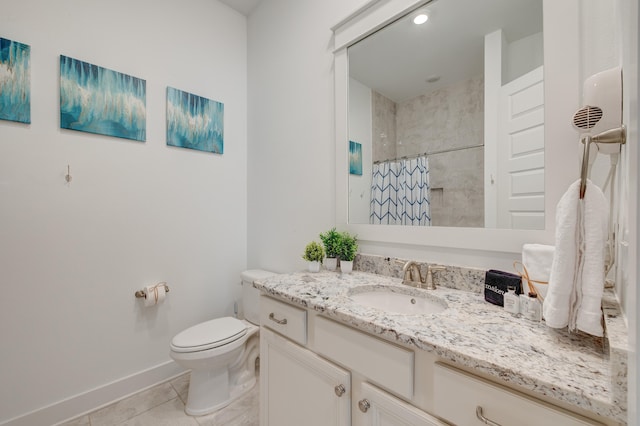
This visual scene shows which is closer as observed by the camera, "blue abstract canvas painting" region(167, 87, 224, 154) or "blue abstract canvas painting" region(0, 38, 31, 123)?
"blue abstract canvas painting" region(0, 38, 31, 123)

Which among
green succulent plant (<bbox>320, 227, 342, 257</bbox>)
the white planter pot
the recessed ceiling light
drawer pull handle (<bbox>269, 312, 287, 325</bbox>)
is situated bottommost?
drawer pull handle (<bbox>269, 312, 287, 325</bbox>)

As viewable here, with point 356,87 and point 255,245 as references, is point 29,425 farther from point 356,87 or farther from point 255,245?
point 356,87

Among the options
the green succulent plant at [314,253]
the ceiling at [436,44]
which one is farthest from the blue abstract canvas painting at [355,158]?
the green succulent plant at [314,253]

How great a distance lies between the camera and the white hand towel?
30.8 inches

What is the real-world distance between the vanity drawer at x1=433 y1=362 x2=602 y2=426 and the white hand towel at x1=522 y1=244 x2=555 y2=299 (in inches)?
14.1

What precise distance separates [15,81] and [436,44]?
212cm

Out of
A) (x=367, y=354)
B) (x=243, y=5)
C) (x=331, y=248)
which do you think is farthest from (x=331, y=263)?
(x=243, y=5)

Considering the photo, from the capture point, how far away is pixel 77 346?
1.52 metres

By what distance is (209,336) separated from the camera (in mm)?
1541

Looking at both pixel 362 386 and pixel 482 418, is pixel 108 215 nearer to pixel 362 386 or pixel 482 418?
pixel 362 386

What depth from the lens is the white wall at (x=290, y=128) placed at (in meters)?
1.66

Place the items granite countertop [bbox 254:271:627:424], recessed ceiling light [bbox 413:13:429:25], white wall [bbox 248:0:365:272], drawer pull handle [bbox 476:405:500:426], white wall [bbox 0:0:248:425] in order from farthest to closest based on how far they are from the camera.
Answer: white wall [bbox 248:0:365:272] → white wall [bbox 0:0:248:425] → recessed ceiling light [bbox 413:13:429:25] → drawer pull handle [bbox 476:405:500:426] → granite countertop [bbox 254:271:627:424]

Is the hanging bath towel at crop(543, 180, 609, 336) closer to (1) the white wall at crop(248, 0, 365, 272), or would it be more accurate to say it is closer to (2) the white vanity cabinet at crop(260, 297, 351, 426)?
(2) the white vanity cabinet at crop(260, 297, 351, 426)

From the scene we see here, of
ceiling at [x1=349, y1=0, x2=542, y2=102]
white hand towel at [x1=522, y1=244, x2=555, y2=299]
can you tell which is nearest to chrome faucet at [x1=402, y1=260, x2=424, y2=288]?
white hand towel at [x1=522, y1=244, x2=555, y2=299]
